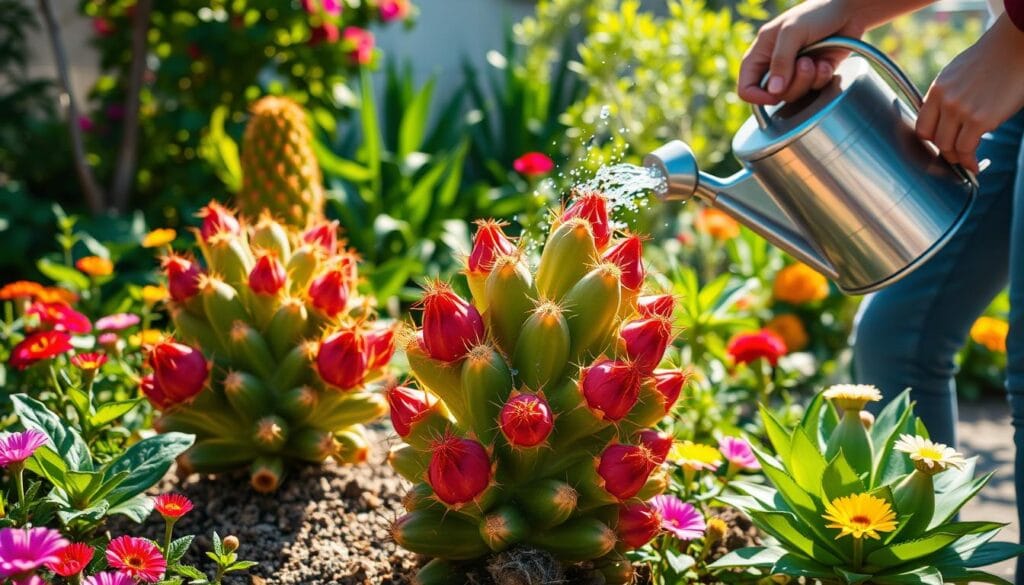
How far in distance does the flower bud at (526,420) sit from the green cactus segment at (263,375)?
1.54 feet

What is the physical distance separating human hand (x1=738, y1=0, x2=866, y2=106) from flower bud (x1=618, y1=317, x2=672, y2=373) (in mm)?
434

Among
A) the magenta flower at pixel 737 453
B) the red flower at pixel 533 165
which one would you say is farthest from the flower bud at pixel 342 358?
the red flower at pixel 533 165

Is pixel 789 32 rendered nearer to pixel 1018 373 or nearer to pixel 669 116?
pixel 1018 373

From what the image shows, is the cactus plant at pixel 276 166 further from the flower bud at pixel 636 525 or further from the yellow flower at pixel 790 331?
the flower bud at pixel 636 525

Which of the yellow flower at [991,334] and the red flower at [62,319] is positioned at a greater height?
the red flower at [62,319]

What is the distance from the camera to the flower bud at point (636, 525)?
1328mm

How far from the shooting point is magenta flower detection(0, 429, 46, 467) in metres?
1.23

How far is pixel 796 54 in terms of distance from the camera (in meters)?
1.53

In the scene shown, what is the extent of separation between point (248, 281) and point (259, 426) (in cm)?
24

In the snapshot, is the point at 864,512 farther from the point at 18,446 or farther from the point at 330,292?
the point at 18,446

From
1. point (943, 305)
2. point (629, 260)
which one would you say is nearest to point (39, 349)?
point (629, 260)

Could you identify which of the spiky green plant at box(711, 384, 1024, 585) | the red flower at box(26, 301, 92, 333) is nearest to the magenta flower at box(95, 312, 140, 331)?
the red flower at box(26, 301, 92, 333)

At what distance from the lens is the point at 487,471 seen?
49.4 inches

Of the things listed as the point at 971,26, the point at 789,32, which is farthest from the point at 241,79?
the point at 971,26
